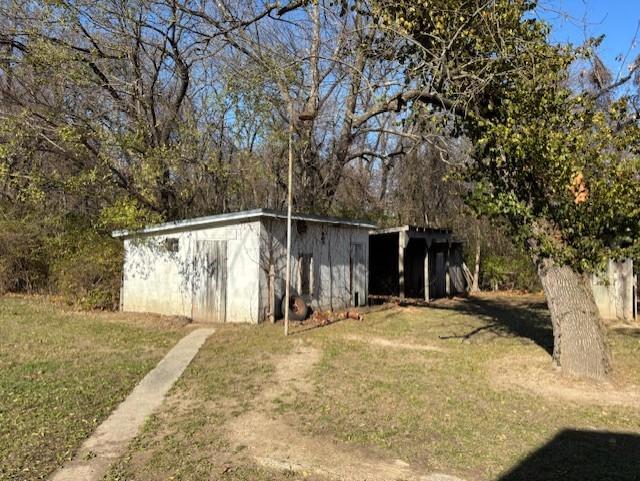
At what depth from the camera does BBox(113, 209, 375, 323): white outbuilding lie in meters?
12.5

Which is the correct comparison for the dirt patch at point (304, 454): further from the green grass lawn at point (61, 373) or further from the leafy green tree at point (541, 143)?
the leafy green tree at point (541, 143)

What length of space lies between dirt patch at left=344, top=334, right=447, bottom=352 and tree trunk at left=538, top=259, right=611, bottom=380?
8.04 ft

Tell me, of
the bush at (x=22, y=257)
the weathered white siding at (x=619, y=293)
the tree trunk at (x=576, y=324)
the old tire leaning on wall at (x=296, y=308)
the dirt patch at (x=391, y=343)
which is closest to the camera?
the tree trunk at (x=576, y=324)

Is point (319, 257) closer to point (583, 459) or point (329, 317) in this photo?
point (329, 317)

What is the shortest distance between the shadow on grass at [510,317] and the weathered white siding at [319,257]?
11.6 feet

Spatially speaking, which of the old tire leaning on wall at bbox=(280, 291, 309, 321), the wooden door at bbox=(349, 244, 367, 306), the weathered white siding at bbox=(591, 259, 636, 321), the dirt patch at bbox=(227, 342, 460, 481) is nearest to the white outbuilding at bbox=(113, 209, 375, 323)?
the old tire leaning on wall at bbox=(280, 291, 309, 321)

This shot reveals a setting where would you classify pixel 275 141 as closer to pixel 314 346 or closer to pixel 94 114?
pixel 94 114

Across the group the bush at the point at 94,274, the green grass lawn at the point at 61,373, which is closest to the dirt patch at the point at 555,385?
the green grass lawn at the point at 61,373

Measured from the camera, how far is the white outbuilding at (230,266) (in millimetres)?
12523

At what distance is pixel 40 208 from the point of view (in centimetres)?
1653

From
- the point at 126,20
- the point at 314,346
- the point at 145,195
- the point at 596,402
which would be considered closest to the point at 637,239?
the point at 596,402

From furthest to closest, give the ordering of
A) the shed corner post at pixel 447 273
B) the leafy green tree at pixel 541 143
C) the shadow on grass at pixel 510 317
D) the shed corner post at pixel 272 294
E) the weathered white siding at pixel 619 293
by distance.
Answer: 1. the shed corner post at pixel 447 273
2. the weathered white siding at pixel 619 293
3. the shed corner post at pixel 272 294
4. the shadow on grass at pixel 510 317
5. the leafy green tree at pixel 541 143

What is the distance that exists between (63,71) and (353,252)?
375 inches

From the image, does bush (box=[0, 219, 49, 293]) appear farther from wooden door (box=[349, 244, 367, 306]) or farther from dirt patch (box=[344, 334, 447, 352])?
dirt patch (box=[344, 334, 447, 352])
